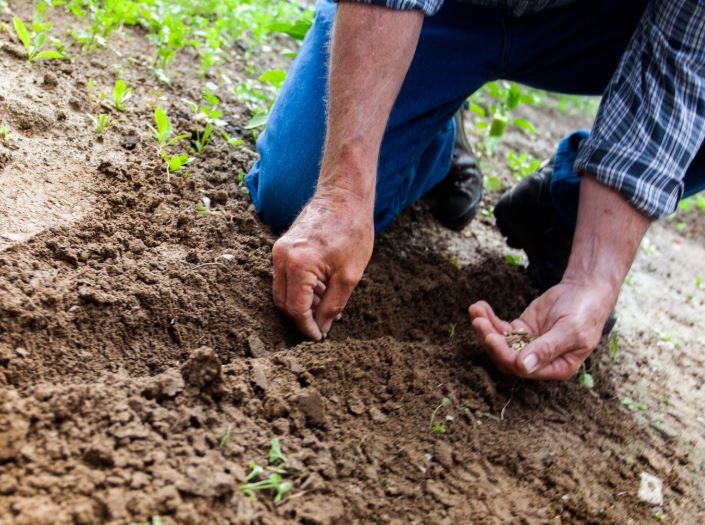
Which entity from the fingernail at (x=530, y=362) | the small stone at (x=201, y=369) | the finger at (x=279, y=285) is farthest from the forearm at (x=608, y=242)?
the small stone at (x=201, y=369)

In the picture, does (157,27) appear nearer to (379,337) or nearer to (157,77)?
(157,77)

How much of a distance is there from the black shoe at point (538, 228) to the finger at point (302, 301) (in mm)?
1023

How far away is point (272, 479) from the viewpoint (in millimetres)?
1342

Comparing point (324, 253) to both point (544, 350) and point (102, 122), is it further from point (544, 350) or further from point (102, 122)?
point (102, 122)

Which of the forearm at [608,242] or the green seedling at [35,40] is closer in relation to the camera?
the forearm at [608,242]

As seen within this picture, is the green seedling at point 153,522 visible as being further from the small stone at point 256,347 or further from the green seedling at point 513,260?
the green seedling at point 513,260

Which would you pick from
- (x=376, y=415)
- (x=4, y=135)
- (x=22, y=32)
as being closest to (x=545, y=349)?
(x=376, y=415)

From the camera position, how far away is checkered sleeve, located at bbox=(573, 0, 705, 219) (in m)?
1.89

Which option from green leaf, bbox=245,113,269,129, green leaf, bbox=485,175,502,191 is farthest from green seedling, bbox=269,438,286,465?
green leaf, bbox=485,175,502,191

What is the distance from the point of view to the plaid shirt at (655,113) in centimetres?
189

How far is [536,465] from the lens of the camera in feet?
5.43

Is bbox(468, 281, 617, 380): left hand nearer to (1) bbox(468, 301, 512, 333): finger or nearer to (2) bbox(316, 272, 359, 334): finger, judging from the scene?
(1) bbox(468, 301, 512, 333): finger

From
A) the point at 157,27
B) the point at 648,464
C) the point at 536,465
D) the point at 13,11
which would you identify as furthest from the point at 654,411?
the point at 13,11

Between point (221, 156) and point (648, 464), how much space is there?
5.25 feet
